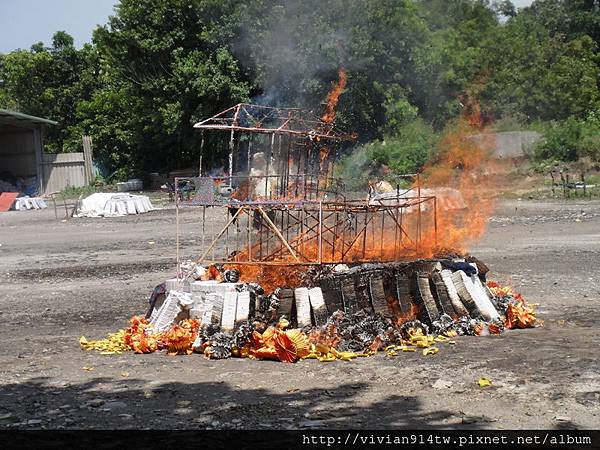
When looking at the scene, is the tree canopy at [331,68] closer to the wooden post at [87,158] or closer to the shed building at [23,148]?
the wooden post at [87,158]

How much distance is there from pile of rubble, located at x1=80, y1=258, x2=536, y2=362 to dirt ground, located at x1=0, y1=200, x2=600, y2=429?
0.24m

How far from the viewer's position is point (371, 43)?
2966cm

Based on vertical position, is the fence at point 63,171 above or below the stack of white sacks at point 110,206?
above

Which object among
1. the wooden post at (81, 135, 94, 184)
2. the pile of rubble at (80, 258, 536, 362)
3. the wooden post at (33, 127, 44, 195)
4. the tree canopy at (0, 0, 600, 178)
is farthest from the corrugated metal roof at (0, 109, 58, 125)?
the pile of rubble at (80, 258, 536, 362)

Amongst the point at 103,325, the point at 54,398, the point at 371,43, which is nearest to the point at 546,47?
the point at 371,43

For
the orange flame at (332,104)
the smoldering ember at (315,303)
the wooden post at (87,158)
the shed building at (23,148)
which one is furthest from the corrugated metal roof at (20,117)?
the smoldering ember at (315,303)

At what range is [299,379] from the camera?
701 centimetres

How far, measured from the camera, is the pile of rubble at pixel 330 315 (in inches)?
314

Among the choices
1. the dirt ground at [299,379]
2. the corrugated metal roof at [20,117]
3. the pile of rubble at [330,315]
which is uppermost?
the corrugated metal roof at [20,117]

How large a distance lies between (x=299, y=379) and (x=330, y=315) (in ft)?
4.67

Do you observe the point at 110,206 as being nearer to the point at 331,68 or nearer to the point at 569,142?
the point at 331,68

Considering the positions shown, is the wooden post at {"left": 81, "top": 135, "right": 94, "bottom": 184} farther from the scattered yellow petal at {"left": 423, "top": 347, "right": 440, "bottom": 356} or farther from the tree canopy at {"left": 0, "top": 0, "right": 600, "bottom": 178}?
the scattered yellow petal at {"left": 423, "top": 347, "right": 440, "bottom": 356}

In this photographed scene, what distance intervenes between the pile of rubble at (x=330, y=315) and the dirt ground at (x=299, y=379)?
0.24m

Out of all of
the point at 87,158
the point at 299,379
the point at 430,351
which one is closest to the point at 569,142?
the point at 430,351
